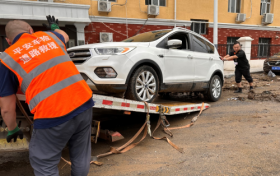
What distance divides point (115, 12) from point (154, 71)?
9.61 m

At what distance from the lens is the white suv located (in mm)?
3443

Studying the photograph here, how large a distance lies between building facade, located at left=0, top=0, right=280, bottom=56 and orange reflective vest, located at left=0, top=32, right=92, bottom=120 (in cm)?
943

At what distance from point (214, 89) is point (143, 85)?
2941 millimetres

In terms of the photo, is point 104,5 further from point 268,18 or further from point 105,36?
point 268,18

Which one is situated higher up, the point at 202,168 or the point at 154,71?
the point at 154,71

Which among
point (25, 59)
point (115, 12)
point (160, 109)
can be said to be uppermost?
point (115, 12)

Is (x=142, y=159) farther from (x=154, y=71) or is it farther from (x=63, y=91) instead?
(x=63, y=91)

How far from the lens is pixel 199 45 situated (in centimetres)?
542

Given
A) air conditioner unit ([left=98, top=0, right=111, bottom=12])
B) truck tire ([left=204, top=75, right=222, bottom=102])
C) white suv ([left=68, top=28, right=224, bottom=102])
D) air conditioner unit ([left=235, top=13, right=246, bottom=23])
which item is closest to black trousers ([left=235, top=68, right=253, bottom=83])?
truck tire ([left=204, top=75, right=222, bottom=102])

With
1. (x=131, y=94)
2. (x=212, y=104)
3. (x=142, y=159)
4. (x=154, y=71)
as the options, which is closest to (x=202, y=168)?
(x=142, y=159)

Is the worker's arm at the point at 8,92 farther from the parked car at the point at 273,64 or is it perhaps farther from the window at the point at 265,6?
the window at the point at 265,6

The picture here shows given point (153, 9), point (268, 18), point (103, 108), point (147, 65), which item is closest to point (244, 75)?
point (147, 65)

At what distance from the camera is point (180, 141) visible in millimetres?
3758

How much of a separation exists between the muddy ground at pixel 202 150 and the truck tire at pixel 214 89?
2.77ft
